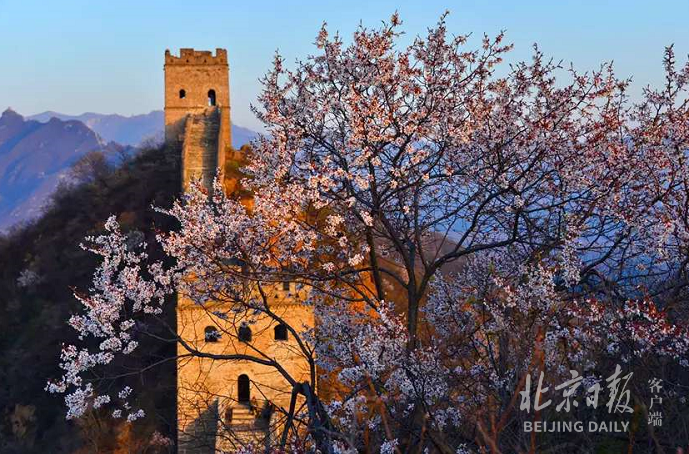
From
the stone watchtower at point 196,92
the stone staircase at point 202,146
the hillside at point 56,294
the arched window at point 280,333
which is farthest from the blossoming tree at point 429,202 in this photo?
the stone watchtower at point 196,92

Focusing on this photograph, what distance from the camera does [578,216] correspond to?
9.12m

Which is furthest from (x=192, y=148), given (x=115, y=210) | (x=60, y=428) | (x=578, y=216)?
(x=578, y=216)

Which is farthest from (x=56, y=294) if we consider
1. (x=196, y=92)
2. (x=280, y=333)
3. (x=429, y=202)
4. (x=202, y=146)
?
(x=429, y=202)

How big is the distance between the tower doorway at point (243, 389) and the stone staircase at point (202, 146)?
38.3 ft

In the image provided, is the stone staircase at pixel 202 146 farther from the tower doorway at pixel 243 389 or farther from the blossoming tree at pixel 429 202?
the blossoming tree at pixel 429 202

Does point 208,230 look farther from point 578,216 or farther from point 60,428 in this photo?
point 60,428

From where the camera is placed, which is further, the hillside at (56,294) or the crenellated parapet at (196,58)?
the crenellated parapet at (196,58)

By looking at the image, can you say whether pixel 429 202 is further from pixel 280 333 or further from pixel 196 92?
pixel 196 92

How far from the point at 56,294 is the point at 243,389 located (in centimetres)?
2168

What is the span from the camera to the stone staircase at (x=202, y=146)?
37.8 metres

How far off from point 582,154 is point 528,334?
11.2ft

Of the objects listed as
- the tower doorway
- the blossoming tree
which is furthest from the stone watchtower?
the blossoming tree

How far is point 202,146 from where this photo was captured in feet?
131

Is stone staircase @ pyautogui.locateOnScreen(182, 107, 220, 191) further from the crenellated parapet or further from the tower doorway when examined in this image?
the tower doorway
